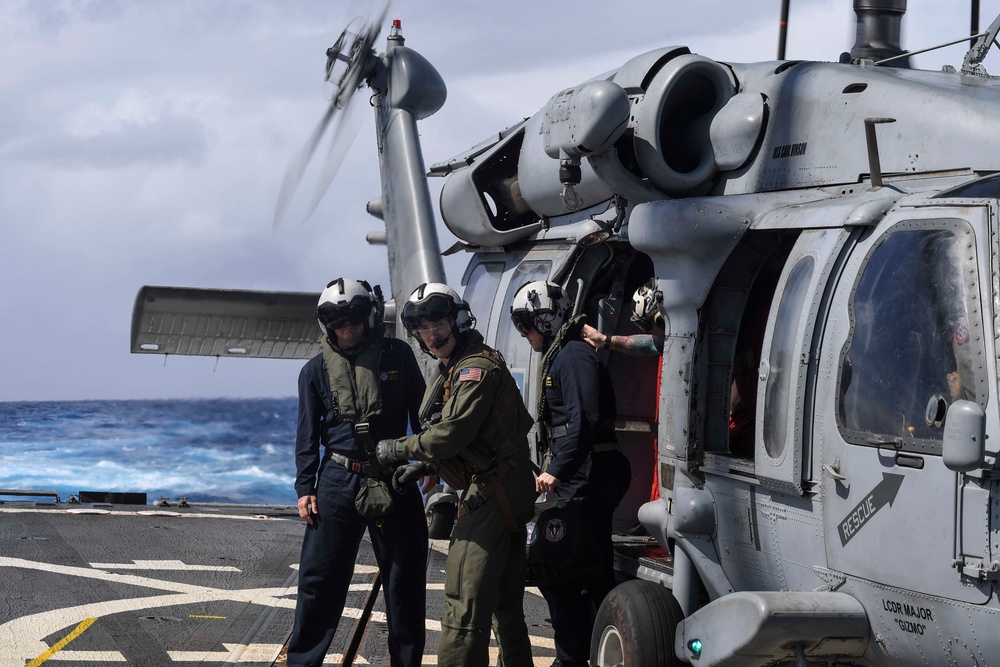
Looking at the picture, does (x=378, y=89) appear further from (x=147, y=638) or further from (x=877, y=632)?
(x=877, y=632)

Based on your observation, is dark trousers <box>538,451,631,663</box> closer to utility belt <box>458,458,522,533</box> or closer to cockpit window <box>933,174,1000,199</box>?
utility belt <box>458,458,522,533</box>

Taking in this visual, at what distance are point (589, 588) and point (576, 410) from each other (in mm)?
892

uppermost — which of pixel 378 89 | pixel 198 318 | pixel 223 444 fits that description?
pixel 378 89

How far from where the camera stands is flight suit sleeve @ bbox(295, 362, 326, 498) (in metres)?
5.54

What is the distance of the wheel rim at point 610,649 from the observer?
5.21 m

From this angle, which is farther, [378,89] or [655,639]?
[378,89]

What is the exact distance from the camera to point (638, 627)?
5043mm

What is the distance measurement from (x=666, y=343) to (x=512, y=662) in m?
1.61

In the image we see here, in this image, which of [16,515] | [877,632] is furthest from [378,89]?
[877,632]

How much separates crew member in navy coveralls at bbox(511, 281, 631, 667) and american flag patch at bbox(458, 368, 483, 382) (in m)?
0.89

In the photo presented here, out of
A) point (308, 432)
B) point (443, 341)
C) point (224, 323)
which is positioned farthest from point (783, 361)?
point (224, 323)

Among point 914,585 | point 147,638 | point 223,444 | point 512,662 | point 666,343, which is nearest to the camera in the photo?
point 914,585

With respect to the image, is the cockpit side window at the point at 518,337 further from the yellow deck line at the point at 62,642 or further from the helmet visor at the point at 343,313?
the yellow deck line at the point at 62,642

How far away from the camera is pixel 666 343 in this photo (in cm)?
549
